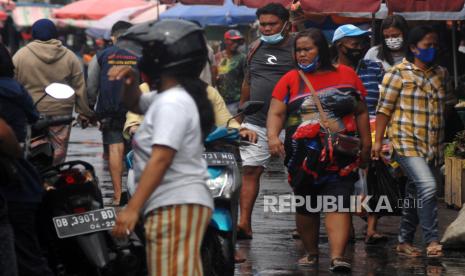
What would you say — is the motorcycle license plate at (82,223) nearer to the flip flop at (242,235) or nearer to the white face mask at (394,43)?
the flip flop at (242,235)

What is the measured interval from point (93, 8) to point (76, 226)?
31452 mm

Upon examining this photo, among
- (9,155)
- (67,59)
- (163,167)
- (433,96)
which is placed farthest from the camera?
(67,59)

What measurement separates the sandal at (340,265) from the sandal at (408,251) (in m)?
0.99

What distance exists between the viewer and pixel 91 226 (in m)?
6.93

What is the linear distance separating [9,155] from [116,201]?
6148 millimetres

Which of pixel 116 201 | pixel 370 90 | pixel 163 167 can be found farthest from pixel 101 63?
pixel 163 167

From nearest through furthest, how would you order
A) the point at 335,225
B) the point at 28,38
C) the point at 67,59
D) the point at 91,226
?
the point at 91,226, the point at 335,225, the point at 67,59, the point at 28,38

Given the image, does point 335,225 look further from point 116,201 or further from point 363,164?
point 116,201

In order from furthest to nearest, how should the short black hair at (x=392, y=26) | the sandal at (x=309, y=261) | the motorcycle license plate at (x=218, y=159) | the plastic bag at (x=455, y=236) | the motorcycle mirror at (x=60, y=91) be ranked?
the short black hair at (x=392, y=26)
the plastic bag at (x=455, y=236)
the sandal at (x=309, y=261)
the motorcycle license plate at (x=218, y=159)
the motorcycle mirror at (x=60, y=91)

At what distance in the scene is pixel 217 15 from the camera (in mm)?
25875

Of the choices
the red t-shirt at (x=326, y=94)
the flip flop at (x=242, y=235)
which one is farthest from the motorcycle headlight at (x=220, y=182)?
the flip flop at (x=242, y=235)

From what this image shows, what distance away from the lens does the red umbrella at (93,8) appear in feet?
122

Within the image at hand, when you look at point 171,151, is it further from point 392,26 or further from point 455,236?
point 392,26

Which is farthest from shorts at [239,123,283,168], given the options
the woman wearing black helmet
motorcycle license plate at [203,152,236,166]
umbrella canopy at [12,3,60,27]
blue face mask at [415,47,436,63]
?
umbrella canopy at [12,3,60,27]
